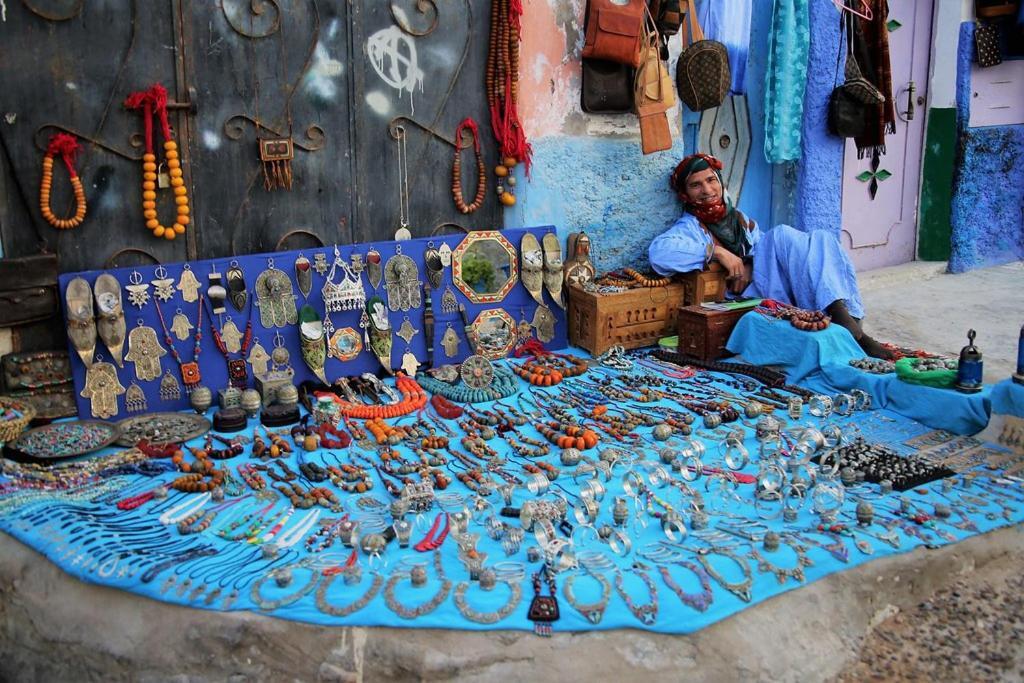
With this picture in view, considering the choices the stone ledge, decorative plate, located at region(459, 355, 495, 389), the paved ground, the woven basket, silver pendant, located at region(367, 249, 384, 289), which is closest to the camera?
the stone ledge

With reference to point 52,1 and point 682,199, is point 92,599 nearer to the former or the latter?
point 52,1

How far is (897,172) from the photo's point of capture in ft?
28.9

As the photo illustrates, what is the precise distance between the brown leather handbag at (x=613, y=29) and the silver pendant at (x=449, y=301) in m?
1.92

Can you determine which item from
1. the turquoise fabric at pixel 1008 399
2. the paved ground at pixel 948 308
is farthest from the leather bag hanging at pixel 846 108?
the turquoise fabric at pixel 1008 399

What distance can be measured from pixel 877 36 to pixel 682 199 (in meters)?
2.33

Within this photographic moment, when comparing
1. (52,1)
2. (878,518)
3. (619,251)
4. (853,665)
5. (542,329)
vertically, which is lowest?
(853,665)

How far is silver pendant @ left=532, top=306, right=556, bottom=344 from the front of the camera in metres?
6.25

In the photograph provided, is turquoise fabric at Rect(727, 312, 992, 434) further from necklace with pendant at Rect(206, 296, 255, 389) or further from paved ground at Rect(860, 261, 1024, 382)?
necklace with pendant at Rect(206, 296, 255, 389)

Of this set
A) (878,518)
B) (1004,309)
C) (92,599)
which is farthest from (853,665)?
(1004,309)

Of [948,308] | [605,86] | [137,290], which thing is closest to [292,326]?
[137,290]

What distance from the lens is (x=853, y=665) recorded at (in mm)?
3199

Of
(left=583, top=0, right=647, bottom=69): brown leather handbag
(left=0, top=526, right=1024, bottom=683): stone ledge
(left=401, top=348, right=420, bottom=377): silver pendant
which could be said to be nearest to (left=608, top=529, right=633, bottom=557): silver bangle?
(left=0, top=526, right=1024, bottom=683): stone ledge

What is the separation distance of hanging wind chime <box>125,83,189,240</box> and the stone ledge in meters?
2.23

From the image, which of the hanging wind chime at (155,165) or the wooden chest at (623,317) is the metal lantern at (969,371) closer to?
the wooden chest at (623,317)
